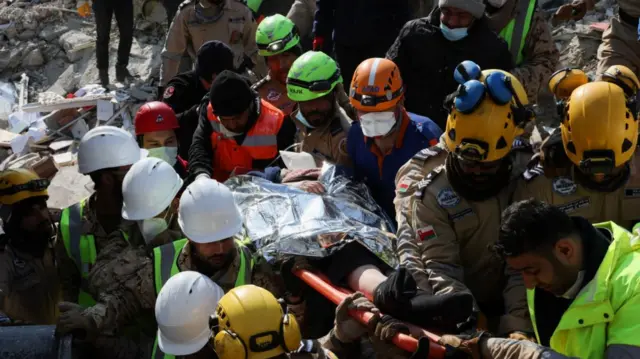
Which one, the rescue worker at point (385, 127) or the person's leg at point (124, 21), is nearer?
the rescue worker at point (385, 127)

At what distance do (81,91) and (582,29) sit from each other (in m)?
5.68

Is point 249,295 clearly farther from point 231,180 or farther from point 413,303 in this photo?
point 231,180

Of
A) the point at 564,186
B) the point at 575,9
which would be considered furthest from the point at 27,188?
the point at 575,9

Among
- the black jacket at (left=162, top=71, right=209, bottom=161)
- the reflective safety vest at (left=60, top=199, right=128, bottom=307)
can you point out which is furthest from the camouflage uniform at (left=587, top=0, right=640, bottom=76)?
the reflective safety vest at (left=60, top=199, right=128, bottom=307)

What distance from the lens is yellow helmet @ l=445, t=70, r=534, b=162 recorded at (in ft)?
14.2

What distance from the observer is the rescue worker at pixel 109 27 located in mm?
9789

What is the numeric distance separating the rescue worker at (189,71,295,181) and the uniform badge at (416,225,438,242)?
1.81m

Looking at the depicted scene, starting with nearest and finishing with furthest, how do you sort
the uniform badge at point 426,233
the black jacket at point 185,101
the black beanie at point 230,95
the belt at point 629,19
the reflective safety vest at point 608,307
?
1. the reflective safety vest at point 608,307
2. the uniform badge at point 426,233
3. the black beanie at point 230,95
4. the belt at point 629,19
5. the black jacket at point 185,101

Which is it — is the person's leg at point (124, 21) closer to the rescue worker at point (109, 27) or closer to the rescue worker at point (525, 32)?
the rescue worker at point (109, 27)

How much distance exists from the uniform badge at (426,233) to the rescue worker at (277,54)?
264 centimetres

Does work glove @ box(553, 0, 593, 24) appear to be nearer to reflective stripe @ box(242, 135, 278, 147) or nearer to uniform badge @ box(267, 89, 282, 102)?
uniform badge @ box(267, 89, 282, 102)

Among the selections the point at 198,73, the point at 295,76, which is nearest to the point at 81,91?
the point at 198,73

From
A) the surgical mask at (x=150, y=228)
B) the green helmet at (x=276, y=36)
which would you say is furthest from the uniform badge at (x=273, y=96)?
the surgical mask at (x=150, y=228)

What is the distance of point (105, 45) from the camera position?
393 inches
